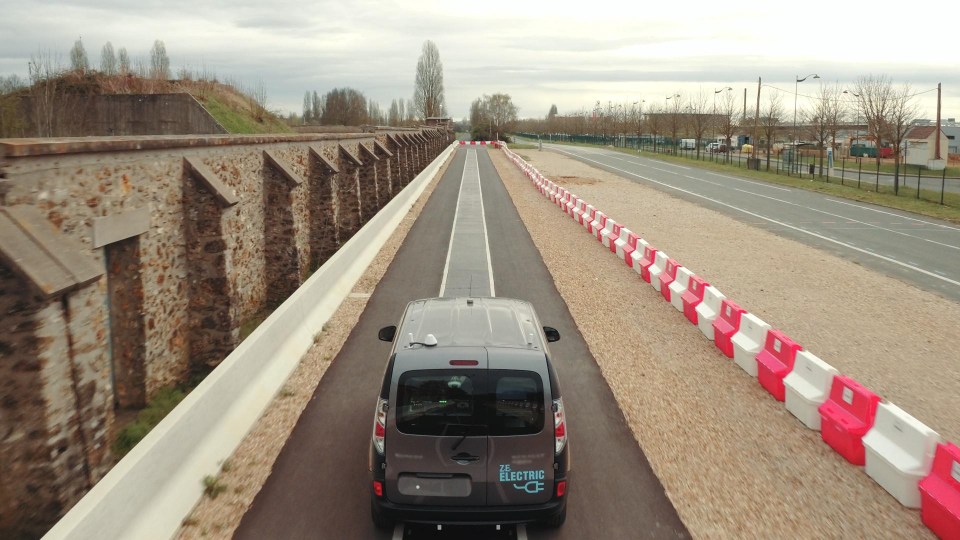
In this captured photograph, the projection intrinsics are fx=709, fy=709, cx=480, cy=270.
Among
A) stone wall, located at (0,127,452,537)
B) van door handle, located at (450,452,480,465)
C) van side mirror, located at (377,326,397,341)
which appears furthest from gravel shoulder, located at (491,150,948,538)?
stone wall, located at (0,127,452,537)

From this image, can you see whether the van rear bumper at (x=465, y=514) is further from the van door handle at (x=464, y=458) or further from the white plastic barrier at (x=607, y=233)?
the white plastic barrier at (x=607, y=233)

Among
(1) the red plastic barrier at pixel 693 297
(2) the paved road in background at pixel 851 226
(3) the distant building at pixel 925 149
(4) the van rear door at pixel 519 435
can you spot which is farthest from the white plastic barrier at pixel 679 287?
(3) the distant building at pixel 925 149

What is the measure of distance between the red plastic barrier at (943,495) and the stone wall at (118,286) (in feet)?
27.6

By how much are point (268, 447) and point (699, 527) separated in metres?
4.72

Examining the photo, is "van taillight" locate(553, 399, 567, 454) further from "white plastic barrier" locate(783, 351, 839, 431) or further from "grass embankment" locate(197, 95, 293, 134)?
"grass embankment" locate(197, 95, 293, 134)

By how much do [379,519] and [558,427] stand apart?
1.76 m

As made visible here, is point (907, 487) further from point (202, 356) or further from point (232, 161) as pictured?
point (232, 161)

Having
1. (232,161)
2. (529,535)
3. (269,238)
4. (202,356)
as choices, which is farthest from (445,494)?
(269,238)

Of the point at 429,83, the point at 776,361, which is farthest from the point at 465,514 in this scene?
the point at 429,83

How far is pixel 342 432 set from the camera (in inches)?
334

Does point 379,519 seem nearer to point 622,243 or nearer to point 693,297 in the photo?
point 693,297

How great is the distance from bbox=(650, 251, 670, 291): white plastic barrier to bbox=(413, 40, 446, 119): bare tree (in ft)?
466

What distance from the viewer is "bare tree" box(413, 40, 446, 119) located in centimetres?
15500

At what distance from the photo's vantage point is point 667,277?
1552 cm
